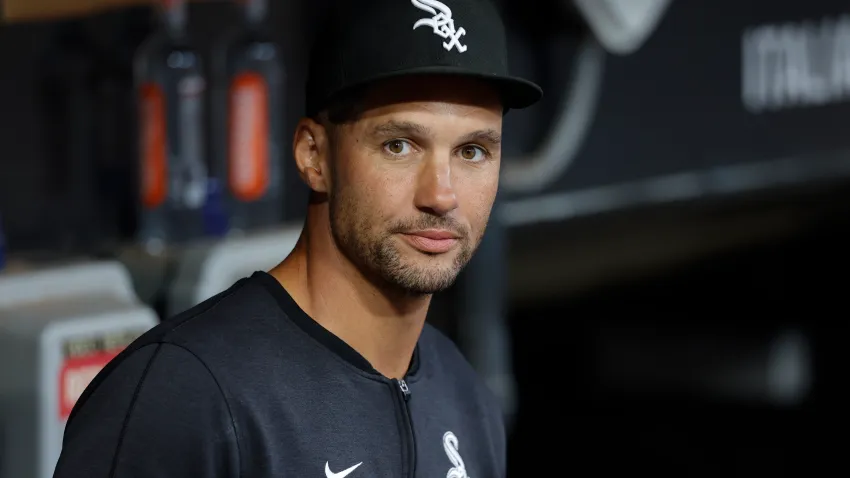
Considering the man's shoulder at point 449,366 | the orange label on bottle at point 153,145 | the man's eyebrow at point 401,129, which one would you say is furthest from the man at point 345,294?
the orange label on bottle at point 153,145

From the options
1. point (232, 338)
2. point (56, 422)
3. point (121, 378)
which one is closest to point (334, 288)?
point (232, 338)

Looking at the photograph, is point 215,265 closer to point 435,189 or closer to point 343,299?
point 343,299

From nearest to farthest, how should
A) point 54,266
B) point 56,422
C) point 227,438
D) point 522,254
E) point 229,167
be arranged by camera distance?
1. point 227,438
2. point 56,422
3. point 54,266
4. point 229,167
5. point 522,254

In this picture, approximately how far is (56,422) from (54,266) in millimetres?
289

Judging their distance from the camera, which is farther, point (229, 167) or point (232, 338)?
point (229, 167)

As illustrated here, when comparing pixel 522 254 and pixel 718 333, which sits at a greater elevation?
pixel 522 254

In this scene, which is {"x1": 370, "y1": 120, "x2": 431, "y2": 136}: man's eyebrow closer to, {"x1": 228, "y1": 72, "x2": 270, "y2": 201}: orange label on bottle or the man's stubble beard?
the man's stubble beard

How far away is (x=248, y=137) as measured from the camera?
8.66 feet

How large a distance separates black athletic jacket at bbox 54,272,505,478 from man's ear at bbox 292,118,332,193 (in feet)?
0.36

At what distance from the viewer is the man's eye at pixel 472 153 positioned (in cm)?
143

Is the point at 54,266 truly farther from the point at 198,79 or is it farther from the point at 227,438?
the point at 227,438

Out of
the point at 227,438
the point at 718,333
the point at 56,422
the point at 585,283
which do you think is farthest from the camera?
the point at 718,333

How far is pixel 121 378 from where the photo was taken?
4.34ft

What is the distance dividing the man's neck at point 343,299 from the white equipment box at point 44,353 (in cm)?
64
